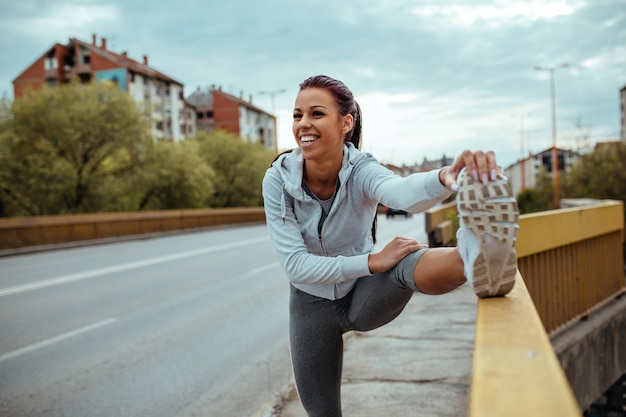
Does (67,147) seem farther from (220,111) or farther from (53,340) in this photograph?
(220,111)

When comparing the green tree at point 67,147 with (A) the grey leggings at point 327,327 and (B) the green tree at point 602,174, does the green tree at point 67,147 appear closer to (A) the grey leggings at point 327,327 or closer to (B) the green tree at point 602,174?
(B) the green tree at point 602,174

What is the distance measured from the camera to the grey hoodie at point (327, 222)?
8.70ft

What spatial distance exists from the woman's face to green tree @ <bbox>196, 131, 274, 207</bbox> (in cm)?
5249

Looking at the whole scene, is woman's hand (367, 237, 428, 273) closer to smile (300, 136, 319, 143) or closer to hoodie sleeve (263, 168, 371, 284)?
hoodie sleeve (263, 168, 371, 284)

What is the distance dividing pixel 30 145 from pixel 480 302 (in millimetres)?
35367

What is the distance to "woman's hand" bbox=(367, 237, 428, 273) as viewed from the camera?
98.4 inches

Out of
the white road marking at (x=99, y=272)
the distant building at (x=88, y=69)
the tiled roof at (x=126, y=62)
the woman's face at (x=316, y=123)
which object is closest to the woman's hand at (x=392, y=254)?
the woman's face at (x=316, y=123)

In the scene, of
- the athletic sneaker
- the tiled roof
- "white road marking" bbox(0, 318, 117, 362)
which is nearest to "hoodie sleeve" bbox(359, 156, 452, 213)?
the athletic sneaker

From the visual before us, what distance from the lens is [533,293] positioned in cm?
492

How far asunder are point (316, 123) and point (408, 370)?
8.61 feet

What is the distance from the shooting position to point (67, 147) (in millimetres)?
34438

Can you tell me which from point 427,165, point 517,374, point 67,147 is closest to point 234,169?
point 67,147

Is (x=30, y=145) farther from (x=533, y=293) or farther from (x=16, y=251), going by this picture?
(x=533, y=293)

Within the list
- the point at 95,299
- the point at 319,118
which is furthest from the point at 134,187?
the point at 319,118
